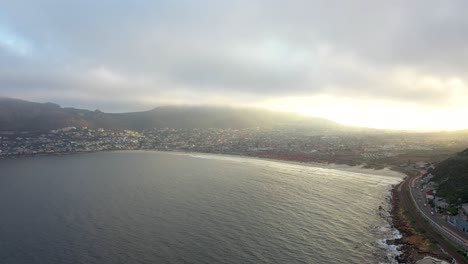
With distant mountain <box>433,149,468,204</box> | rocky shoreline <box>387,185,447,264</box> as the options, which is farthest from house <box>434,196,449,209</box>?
rocky shoreline <box>387,185,447,264</box>

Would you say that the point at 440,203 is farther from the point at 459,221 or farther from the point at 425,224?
the point at 459,221

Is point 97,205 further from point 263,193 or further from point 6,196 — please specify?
point 263,193

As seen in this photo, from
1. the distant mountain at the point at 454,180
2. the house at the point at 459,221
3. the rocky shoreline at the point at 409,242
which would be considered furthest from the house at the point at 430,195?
the house at the point at 459,221

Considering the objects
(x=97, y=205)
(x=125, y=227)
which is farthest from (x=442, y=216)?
(x=97, y=205)

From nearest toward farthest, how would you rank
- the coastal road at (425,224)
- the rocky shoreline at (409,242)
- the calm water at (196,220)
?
the coastal road at (425,224)
the rocky shoreline at (409,242)
the calm water at (196,220)

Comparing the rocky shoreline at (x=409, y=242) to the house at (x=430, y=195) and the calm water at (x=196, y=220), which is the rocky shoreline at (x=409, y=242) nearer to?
the calm water at (x=196, y=220)

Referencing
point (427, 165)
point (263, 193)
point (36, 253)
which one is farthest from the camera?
point (427, 165)

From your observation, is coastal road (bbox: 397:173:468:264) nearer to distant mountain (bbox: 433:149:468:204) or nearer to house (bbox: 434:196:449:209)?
house (bbox: 434:196:449:209)
